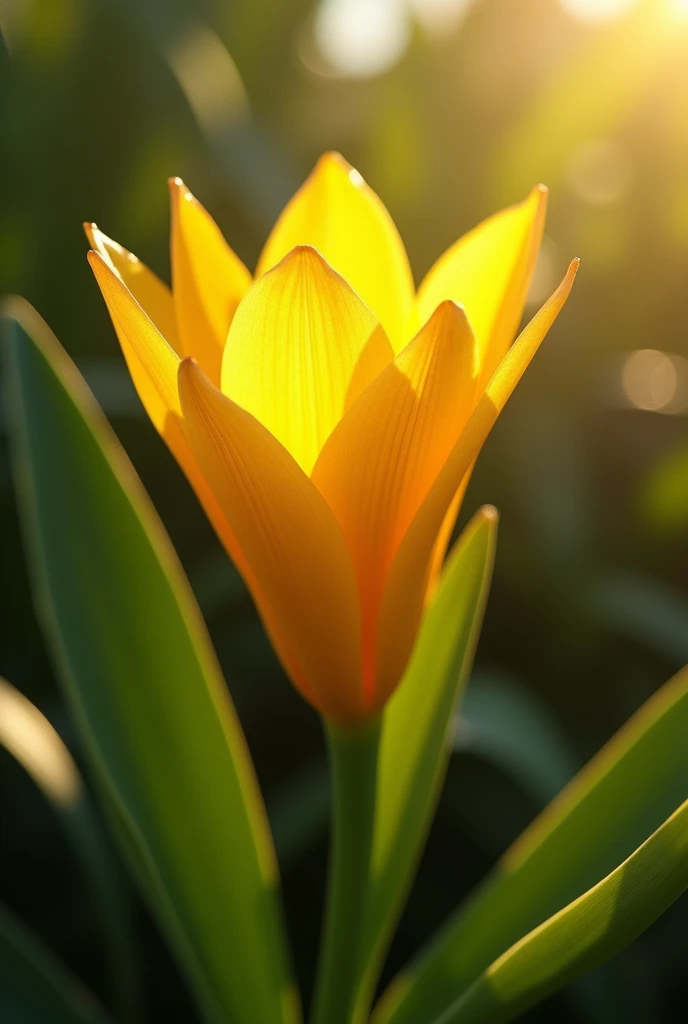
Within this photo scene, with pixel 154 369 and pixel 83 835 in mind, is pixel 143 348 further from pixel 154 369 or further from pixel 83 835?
pixel 83 835

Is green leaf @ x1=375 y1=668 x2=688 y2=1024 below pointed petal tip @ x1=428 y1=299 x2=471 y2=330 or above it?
below

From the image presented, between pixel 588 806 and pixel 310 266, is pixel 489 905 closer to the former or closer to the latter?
pixel 588 806

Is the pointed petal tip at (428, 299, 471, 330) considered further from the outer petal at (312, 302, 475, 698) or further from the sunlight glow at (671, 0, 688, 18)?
the sunlight glow at (671, 0, 688, 18)

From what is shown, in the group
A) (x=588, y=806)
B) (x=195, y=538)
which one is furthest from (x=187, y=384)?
(x=195, y=538)

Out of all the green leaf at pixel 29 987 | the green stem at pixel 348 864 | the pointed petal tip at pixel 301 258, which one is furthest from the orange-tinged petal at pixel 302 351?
the green leaf at pixel 29 987

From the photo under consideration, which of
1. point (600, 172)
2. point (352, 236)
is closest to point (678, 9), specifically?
point (600, 172)

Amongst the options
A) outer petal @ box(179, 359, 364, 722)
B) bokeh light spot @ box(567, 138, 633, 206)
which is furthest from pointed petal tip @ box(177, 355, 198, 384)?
bokeh light spot @ box(567, 138, 633, 206)
